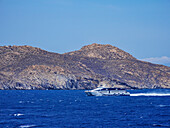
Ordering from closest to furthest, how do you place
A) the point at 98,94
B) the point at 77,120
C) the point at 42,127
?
the point at 42,127, the point at 77,120, the point at 98,94

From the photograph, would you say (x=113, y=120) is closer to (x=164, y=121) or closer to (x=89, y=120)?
(x=89, y=120)

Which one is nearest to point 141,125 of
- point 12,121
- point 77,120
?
point 77,120

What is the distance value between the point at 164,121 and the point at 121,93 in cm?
11424

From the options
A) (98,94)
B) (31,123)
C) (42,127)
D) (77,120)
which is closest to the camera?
(42,127)

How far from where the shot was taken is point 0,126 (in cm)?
7094

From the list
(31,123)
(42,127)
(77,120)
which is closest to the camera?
(42,127)

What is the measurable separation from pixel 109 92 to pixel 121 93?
636cm

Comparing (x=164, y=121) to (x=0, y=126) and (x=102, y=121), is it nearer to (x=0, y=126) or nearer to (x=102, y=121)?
(x=102, y=121)

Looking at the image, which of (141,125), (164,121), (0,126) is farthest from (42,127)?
(164,121)

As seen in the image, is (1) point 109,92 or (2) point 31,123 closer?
(2) point 31,123

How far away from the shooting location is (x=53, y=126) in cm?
7219

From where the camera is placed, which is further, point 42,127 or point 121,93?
point 121,93

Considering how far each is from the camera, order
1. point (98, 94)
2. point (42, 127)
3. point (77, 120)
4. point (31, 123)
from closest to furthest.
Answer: point (42, 127)
point (31, 123)
point (77, 120)
point (98, 94)

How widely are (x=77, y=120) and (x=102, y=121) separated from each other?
5493 mm
